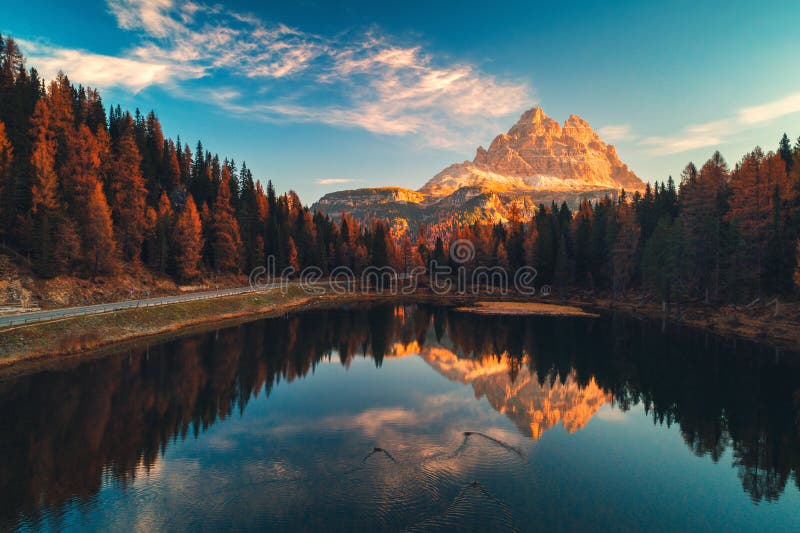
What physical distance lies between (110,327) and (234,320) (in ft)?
78.2

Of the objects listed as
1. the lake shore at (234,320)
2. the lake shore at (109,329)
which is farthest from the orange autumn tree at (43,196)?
the lake shore at (234,320)

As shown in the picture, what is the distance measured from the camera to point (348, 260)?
145 m

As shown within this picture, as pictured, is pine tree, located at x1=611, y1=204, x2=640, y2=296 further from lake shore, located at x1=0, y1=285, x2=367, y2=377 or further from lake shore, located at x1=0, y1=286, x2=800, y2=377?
lake shore, located at x1=0, y1=285, x2=367, y2=377

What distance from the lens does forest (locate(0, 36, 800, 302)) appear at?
59.1m

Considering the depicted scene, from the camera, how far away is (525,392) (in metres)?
36.0

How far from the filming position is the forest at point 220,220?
194 feet

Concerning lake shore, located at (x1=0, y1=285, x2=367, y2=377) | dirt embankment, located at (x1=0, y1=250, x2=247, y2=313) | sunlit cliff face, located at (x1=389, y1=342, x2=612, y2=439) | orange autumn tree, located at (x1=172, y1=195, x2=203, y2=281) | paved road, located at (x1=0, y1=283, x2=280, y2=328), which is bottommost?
sunlit cliff face, located at (x1=389, y1=342, x2=612, y2=439)

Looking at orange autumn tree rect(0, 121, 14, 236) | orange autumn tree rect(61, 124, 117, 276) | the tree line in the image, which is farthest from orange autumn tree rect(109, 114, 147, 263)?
orange autumn tree rect(0, 121, 14, 236)

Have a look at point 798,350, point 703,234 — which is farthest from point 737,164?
point 798,350

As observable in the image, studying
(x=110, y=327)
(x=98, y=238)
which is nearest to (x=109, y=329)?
(x=110, y=327)

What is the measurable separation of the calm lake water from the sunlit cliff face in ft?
0.75

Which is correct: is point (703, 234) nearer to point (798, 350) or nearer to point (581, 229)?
point (798, 350)

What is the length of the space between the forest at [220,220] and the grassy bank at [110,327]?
12.8 m

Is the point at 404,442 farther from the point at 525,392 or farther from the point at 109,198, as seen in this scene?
the point at 109,198
